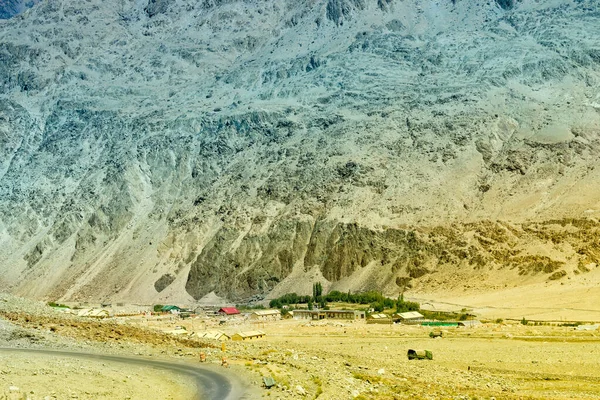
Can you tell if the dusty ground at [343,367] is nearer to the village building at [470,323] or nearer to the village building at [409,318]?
the village building at [470,323]

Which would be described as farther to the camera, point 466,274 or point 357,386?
point 466,274

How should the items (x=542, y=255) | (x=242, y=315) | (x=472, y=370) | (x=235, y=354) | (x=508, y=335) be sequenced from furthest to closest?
(x=542, y=255), (x=242, y=315), (x=508, y=335), (x=472, y=370), (x=235, y=354)

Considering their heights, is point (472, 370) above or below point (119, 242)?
below

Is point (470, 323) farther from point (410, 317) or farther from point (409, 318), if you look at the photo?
point (410, 317)

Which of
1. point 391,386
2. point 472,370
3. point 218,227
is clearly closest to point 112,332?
point 391,386

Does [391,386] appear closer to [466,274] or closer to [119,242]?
[466,274]

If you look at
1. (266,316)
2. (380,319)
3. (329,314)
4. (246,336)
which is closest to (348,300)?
(329,314)

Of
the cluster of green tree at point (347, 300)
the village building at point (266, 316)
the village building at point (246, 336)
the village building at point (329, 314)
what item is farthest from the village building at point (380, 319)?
the village building at point (246, 336)
